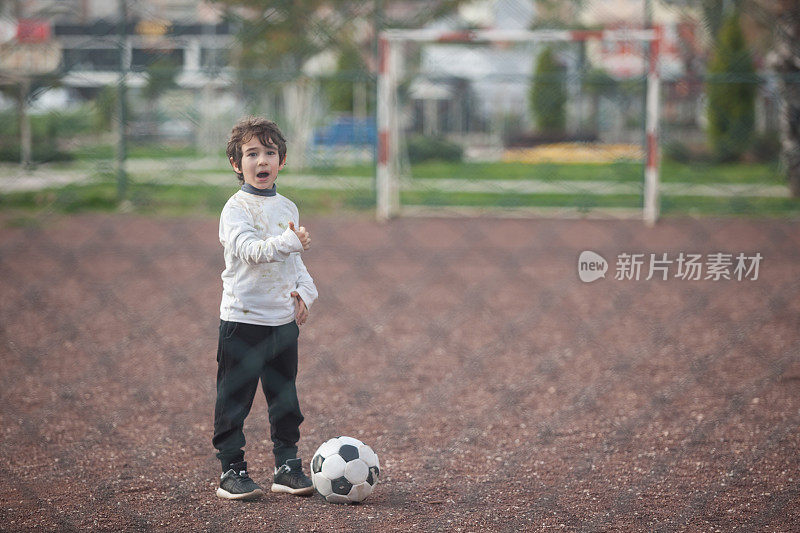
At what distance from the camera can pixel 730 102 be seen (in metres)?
13.6

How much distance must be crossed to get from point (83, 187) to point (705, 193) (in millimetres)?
7078

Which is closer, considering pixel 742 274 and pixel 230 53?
pixel 742 274

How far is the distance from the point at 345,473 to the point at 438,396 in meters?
1.14

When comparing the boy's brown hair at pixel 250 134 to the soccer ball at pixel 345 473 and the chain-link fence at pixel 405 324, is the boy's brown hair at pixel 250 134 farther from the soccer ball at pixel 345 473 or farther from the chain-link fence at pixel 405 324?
the chain-link fence at pixel 405 324

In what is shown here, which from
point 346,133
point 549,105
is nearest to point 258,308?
point 346,133

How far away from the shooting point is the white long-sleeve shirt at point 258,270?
7.57 feet

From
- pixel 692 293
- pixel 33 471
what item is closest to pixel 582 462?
pixel 33 471

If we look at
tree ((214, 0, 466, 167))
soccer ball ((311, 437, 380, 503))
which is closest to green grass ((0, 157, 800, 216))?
tree ((214, 0, 466, 167))

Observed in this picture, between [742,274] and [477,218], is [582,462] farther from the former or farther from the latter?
[477,218]

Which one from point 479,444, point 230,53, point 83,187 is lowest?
point 479,444

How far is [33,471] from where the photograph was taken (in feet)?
8.63

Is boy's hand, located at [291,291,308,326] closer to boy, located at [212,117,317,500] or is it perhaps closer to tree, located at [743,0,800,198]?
boy, located at [212,117,317,500]

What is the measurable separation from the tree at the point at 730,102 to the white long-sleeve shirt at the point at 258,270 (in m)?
11.5

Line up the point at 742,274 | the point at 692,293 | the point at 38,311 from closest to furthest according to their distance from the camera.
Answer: the point at 38,311
the point at 692,293
the point at 742,274
